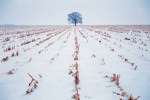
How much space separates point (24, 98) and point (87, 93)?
112cm

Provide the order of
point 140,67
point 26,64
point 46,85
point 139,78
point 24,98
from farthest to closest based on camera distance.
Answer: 1. point 26,64
2. point 140,67
3. point 139,78
4. point 46,85
5. point 24,98

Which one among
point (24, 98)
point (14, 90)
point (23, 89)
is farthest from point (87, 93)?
point (14, 90)

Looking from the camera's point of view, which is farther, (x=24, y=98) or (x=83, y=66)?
(x=83, y=66)

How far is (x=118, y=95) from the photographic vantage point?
6.38ft

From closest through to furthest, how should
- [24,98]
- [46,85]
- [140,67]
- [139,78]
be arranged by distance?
1. [24,98]
2. [46,85]
3. [139,78]
4. [140,67]

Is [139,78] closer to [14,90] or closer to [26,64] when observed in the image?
[14,90]

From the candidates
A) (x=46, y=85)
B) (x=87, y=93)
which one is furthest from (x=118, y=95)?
(x=46, y=85)

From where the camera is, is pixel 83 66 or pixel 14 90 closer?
pixel 14 90

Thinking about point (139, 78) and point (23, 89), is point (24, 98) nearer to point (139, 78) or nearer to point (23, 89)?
point (23, 89)

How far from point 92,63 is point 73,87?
1.49 metres

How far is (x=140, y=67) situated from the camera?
10.5 feet

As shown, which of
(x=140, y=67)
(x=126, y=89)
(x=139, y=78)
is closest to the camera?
(x=126, y=89)

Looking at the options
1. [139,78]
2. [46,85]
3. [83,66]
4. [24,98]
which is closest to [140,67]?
[139,78]

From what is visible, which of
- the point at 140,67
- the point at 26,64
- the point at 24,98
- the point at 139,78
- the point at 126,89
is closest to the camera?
the point at 24,98
